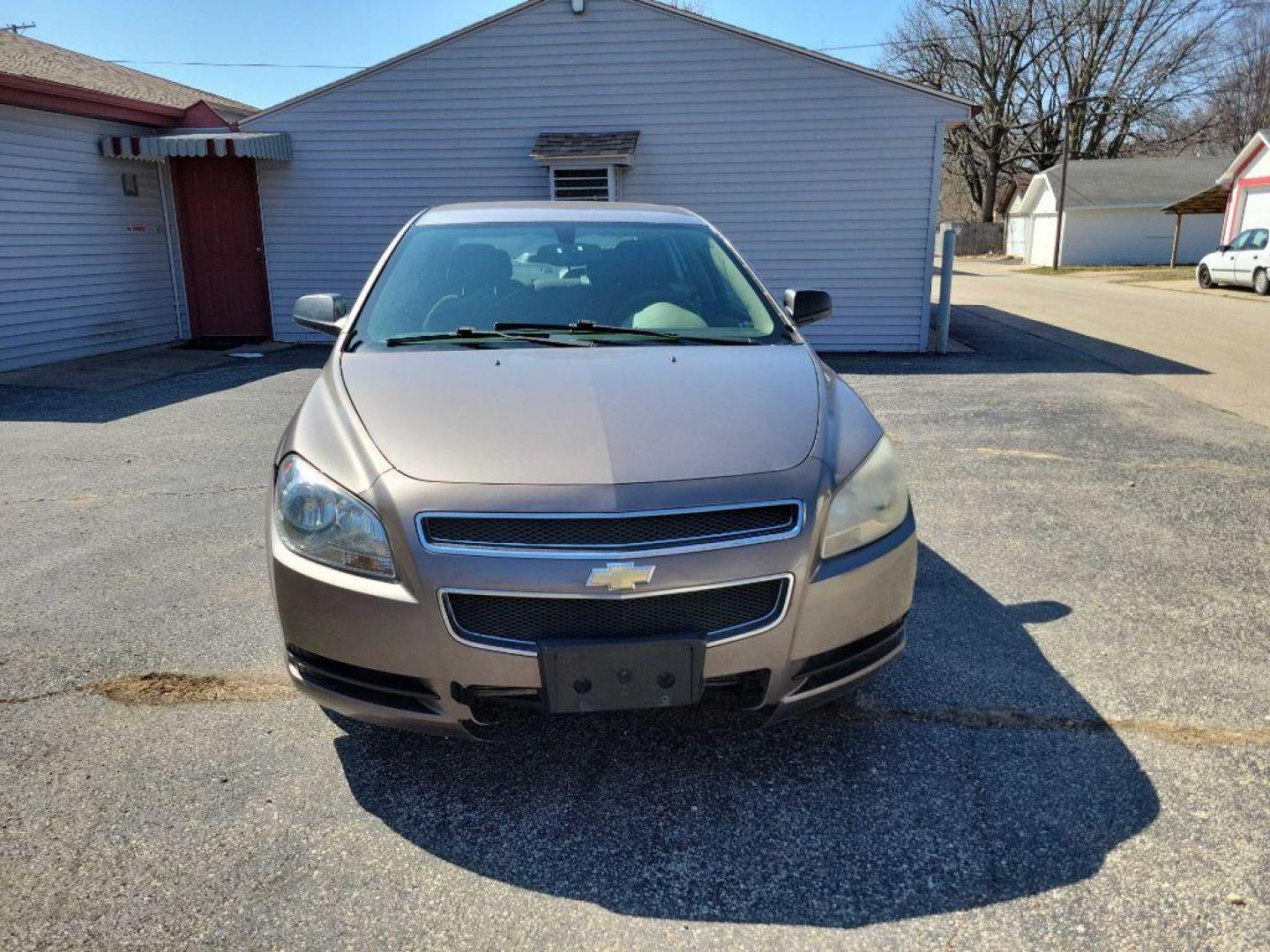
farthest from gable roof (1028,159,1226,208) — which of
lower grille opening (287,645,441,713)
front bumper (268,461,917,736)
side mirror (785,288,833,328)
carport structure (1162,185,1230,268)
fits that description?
lower grille opening (287,645,441,713)

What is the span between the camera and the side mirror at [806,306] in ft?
12.9

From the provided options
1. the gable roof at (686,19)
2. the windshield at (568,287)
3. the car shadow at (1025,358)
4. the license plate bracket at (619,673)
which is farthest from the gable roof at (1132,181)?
the license plate bracket at (619,673)

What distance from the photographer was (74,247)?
11453mm

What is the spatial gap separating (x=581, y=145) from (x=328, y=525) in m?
10.4

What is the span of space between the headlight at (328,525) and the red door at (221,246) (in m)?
11.9

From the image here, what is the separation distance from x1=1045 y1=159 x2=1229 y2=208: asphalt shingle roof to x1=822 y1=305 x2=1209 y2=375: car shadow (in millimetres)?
29313

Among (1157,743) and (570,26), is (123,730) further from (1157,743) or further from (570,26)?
(570,26)

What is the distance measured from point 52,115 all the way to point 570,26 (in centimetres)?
646

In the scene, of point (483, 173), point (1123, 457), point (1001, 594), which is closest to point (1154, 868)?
point (1001, 594)

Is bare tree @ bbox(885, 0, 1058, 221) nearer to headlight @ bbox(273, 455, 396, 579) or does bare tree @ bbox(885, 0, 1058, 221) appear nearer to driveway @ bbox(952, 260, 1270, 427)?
driveway @ bbox(952, 260, 1270, 427)

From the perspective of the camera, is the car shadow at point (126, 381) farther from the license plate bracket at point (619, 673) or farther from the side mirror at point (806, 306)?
the license plate bracket at point (619, 673)

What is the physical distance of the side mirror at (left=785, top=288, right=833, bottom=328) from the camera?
12.9 ft

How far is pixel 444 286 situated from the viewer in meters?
3.57

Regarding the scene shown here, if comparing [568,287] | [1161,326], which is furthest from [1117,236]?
[568,287]
